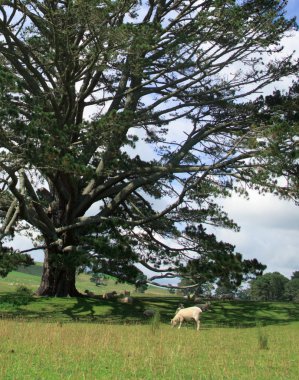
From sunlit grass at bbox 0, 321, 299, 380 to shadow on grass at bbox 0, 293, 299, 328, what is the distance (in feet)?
17.3

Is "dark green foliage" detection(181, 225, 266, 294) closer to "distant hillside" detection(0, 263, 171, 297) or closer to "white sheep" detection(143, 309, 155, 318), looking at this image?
"white sheep" detection(143, 309, 155, 318)

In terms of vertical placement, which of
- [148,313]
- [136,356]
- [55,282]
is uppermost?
[55,282]

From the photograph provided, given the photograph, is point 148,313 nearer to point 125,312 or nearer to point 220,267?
point 125,312

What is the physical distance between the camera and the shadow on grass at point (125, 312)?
1778 centimetres

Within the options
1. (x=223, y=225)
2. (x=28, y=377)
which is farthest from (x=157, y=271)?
(x=28, y=377)

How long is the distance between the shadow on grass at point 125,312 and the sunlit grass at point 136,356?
5.27 metres

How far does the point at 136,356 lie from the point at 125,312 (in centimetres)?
1176

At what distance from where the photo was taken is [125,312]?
65.7 ft

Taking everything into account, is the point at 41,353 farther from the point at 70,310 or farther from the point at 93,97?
the point at 93,97

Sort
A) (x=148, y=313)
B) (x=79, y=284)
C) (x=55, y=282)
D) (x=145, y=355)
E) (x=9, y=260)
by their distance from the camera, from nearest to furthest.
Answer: (x=145, y=355) → (x=9, y=260) → (x=148, y=313) → (x=55, y=282) → (x=79, y=284)

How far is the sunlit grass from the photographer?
6.86 metres

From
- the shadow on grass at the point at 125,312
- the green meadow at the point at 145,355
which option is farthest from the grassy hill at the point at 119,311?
the green meadow at the point at 145,355

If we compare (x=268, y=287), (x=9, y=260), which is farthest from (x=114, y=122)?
(x=268, y=287)

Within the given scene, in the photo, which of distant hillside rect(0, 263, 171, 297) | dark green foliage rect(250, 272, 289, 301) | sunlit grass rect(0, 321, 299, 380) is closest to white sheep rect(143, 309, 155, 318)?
sunlit grass rect(0, 321, 299, 380)
